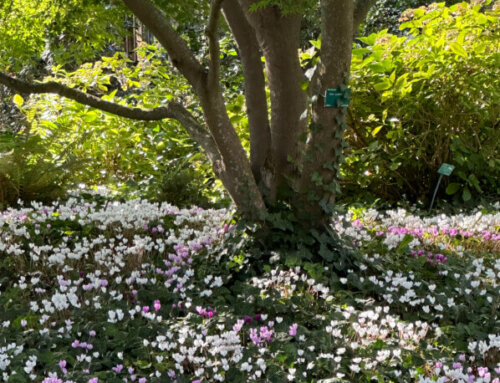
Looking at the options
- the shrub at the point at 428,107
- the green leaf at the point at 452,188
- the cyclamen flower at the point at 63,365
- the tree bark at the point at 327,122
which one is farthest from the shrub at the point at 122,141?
the cyclamen flower at the point at 63,365

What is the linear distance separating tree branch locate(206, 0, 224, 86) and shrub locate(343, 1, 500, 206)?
90.7 inches

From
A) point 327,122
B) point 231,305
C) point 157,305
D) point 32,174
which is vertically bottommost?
point 231,305

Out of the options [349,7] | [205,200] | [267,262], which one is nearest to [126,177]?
[205,200]

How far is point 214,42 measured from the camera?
3525mm

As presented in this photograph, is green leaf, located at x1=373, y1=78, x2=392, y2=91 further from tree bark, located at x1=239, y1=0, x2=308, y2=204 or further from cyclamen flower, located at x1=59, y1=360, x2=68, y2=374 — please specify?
cyclamen flower, located at x1=59, y1=360, x2=68, y2=374

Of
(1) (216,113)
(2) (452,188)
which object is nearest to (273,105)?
(1) (216,113)

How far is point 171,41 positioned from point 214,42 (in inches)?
12.5

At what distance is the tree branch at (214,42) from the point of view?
340cm

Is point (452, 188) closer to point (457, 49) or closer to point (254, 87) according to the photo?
point (457, 49)

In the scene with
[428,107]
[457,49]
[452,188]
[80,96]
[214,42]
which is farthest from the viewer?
[452,188]

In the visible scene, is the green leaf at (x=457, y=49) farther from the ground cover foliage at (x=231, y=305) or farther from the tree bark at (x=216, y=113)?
the tree bark at (x=216, y=113)

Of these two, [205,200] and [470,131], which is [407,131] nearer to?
[470,131]

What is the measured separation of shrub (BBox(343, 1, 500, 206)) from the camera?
5488 millimetres

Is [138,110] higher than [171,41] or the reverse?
the reverse
